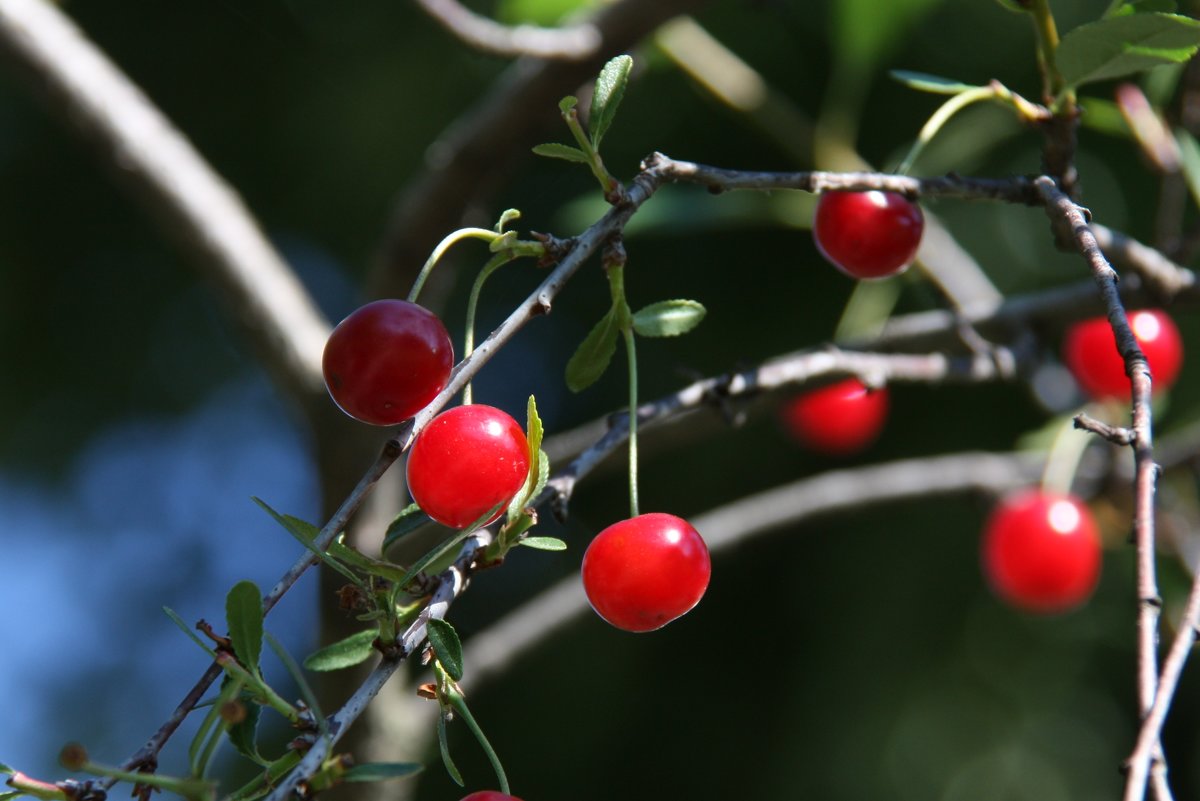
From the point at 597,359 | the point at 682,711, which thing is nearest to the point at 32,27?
the point at 597,359

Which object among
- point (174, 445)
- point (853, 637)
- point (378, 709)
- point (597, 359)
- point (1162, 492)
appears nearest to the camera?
A: point (597, 359)

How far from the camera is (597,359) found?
99 centimetres

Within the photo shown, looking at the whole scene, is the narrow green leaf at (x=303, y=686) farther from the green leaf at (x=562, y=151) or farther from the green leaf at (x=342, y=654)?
the green leaf at (x=562, y=151)

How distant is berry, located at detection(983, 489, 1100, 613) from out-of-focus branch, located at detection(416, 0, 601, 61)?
1153 mm

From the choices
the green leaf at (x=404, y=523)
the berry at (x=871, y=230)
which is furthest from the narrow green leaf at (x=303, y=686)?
the berry at (x=871, y=230)

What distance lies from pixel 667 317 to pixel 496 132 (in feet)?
3.15

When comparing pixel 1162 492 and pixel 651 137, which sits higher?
pixel 651 137

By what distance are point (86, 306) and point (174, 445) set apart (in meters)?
0.62

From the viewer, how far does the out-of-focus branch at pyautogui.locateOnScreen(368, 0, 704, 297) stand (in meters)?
1.82

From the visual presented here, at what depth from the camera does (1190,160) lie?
171cm

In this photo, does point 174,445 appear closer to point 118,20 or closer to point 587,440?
point 118,20

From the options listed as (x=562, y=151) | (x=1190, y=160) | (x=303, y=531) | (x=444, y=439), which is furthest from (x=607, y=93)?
(x=1190, y=160)

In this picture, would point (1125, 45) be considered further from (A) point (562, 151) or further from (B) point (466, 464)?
(B) point (466, 464)

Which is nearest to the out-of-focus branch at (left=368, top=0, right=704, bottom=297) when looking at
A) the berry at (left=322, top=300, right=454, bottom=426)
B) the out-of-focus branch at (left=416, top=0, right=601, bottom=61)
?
the out-of-focus branch at (left=416, top=0, right=601, bottom=61)
